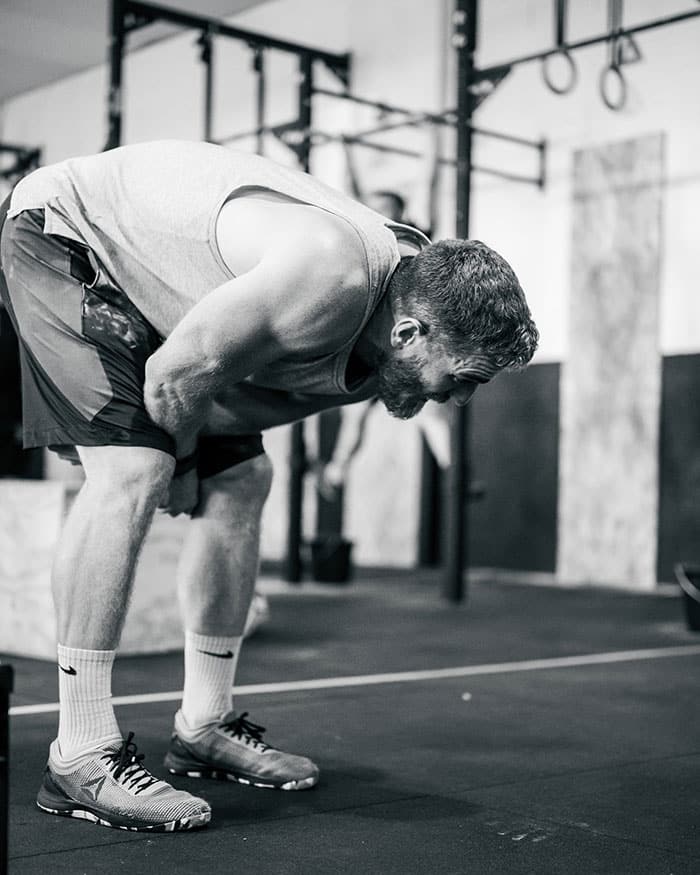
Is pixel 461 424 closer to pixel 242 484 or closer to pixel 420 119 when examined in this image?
pixel 420 119

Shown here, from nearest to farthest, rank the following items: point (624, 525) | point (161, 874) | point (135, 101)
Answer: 1. point (161, 874)
2. point (624, 525)
3. point (135, 101)

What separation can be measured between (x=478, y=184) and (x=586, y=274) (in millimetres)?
980

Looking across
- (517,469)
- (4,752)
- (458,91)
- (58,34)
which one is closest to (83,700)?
(4,752)

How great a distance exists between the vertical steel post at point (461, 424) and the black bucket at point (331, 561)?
0.72 meters

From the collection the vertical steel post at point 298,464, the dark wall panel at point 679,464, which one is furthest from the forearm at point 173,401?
the dark wall panel at point 679,464

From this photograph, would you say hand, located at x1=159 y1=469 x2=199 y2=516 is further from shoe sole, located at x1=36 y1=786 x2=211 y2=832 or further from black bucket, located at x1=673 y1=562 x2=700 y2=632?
black bucket, located at x1=673 y1=562 x2=700 y2=632

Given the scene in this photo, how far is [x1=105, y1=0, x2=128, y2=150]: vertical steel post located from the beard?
11.8ft

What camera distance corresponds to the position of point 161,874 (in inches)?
50.2

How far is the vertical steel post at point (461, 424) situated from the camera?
456cm

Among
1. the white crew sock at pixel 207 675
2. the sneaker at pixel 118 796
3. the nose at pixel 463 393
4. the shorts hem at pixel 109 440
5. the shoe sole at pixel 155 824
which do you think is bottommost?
the shoe sole at pixel 155 824

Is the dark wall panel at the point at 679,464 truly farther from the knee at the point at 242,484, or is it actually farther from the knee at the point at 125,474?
the knee at the point at 125,474

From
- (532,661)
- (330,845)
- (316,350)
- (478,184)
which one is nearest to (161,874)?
(330,845)

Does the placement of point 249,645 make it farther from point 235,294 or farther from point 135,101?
point 135,101

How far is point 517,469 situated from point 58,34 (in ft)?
15.5
